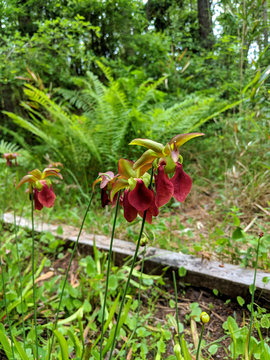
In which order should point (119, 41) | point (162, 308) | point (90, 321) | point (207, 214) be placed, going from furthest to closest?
point (119, 41)
point (207, 214)
point (162, 308)
point (90, 321)

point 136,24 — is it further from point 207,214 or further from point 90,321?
point 90,321

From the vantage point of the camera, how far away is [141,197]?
0.43 meters

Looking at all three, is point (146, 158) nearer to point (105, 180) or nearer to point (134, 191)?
point (134, 191)

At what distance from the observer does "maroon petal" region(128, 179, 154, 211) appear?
424 millimetres

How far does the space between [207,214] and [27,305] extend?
1.42 meters

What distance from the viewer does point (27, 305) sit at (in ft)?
3.48

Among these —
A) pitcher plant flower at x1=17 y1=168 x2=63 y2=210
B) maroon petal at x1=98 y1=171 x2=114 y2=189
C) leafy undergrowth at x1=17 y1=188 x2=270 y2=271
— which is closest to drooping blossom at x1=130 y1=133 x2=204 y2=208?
maroon petal at x1=98 y1=171 x2=114 y2=189

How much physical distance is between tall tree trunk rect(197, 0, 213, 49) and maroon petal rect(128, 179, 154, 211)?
9.74ft

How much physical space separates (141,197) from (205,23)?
343 cm

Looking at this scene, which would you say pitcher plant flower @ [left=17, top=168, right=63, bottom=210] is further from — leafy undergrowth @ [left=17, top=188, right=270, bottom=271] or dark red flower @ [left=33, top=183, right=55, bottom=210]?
leafy undergrowth @ [left=17, top=188, right=270, bottom=271]

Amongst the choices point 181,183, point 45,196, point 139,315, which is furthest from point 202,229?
point 181,183

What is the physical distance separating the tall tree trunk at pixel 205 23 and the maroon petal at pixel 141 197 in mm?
2968

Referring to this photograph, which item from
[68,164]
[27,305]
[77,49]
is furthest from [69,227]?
[77,49]

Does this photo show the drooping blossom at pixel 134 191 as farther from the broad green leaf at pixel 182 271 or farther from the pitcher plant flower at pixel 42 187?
the broad green leaf at pixel 182 271
